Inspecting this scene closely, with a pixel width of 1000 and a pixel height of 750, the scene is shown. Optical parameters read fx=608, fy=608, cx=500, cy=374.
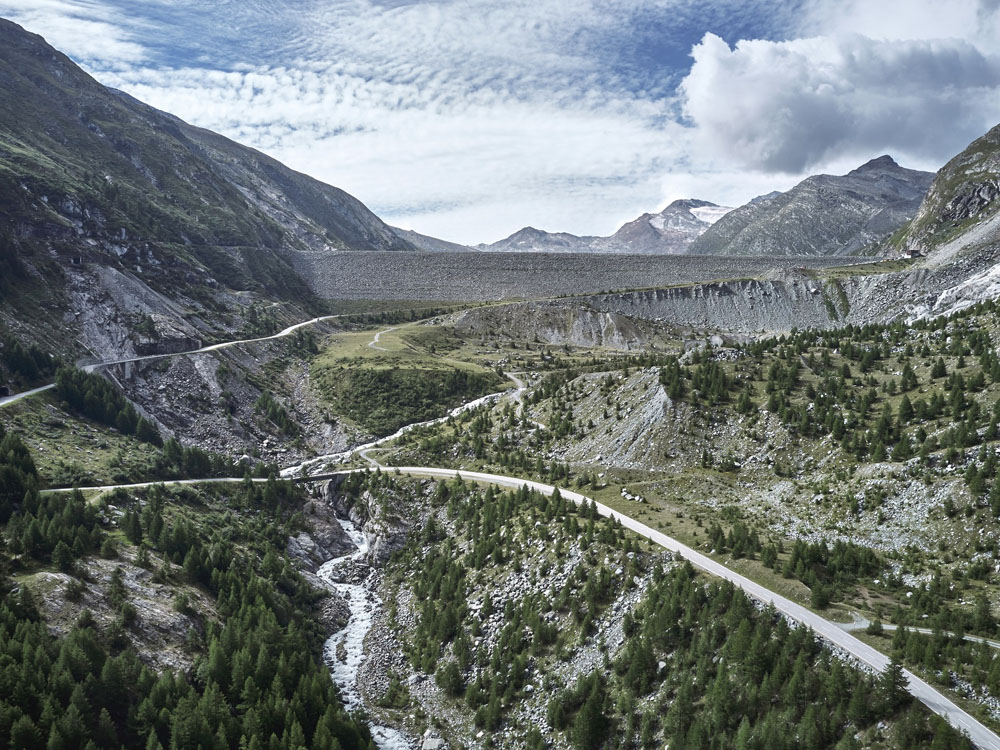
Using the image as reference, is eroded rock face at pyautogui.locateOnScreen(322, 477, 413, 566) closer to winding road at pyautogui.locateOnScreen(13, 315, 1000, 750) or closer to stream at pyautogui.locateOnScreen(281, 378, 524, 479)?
winding road at pyautogui.locateOnScreen(13, 315, 1000, 750)

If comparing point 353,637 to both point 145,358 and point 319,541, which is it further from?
point 145,358

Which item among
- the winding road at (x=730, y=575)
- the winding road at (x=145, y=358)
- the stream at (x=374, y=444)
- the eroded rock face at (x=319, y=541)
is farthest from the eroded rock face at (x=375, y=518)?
the winding road at (x=145, y=358)

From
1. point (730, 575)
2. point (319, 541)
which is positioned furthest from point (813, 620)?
point (319, 541)

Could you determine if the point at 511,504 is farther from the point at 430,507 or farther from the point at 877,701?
the point at 877,701

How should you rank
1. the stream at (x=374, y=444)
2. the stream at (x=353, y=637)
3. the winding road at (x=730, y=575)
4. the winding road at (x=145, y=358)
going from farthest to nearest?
1. the stream at (x=374, y=444)
2. the winding road at (x=145, y=358)
3. the stream at (x=353, y=637)
4. the winding road at (x=730, y=575)

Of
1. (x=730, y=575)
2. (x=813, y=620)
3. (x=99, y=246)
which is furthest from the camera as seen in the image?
(x=99, y=246)

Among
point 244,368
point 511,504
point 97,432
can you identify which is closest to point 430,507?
point 511,504

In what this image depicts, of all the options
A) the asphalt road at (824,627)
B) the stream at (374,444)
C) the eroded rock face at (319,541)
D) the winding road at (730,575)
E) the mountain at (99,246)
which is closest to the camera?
the asphalt road at (824,627)

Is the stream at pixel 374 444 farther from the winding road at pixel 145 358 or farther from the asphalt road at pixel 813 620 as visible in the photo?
the winding road at pixel 145 358
